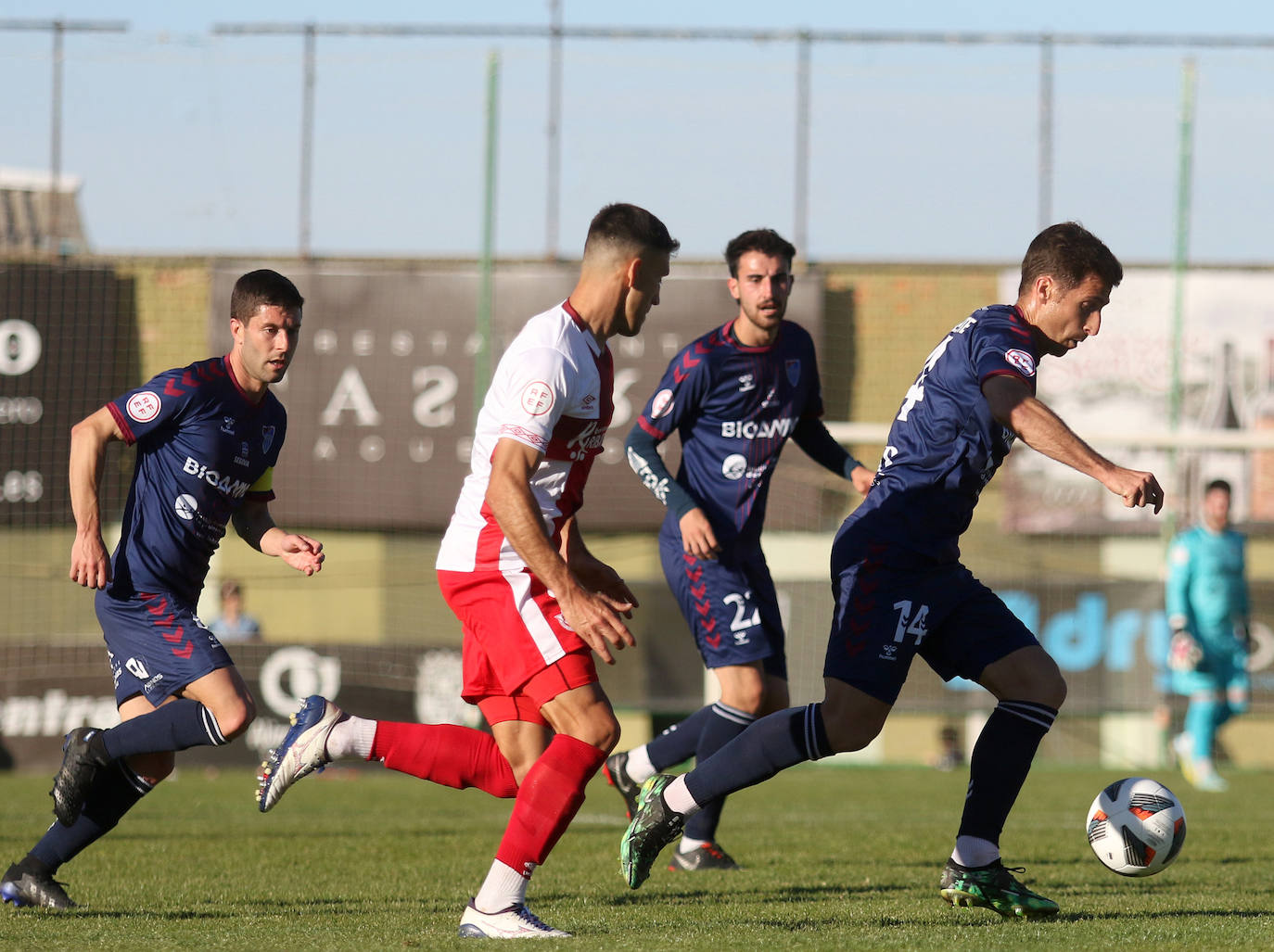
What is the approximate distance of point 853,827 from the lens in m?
8.52

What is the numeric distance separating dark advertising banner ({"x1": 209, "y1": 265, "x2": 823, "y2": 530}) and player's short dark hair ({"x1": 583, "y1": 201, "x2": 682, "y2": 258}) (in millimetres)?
12494

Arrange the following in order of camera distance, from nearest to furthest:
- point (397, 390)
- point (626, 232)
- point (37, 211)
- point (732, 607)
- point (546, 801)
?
1. point (546, 801)
2. point (626, 232)
3. point (732, 607)
4. point (397, 390)
5. point (37, 211)

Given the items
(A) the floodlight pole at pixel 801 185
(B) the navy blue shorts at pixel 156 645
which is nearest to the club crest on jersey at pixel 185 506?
(B) the navy blue shorts at pixel 156 645

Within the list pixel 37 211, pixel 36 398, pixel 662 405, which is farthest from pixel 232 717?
pixel 37 211

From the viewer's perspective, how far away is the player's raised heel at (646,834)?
15.7 ft

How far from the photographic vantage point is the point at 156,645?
528 centimetres

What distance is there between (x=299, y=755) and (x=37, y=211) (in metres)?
14.6

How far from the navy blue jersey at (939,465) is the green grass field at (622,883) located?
1.20m

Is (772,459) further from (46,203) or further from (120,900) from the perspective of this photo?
(46,203)

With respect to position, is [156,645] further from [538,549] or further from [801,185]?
[801,185]

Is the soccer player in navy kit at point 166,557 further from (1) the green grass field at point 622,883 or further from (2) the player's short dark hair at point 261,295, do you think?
(1) the green grass field at point 622,883

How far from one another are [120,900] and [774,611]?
287cm

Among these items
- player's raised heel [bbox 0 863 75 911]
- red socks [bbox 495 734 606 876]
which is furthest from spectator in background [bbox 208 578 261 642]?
red socks [bbox 495 734 606 876]

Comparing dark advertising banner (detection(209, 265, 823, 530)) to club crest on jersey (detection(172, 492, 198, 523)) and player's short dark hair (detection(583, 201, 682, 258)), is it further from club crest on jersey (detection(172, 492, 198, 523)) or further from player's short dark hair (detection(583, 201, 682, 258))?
player's short dark hair (detection(583, 201, 682, 258))
